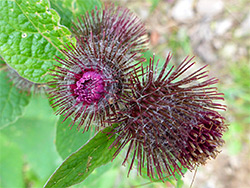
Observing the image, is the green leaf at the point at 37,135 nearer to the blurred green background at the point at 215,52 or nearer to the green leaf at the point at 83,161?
the blurred green background at the point at 215,52

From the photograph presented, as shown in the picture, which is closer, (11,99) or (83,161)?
(83,161)

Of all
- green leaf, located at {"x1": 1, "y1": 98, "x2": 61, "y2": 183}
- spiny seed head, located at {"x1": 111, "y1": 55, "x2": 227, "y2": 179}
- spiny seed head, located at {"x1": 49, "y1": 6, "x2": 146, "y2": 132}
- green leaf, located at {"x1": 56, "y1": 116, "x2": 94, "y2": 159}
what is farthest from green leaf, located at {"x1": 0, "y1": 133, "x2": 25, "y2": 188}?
spiny seed head, located at {"x1": 111, "y1": 55, "x2": 227, "y2": 179}

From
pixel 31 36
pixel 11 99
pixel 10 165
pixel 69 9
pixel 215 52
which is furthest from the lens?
pixel 215 52

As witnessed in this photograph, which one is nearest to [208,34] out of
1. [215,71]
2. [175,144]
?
[215,71]

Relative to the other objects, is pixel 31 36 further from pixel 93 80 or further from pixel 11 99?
pixel 11 99

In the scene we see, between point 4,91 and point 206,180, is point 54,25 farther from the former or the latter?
point 206,180

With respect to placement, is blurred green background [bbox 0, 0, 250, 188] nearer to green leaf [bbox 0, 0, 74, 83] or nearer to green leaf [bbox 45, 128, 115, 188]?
green leaf [bbox 45, 128, 115, 188]

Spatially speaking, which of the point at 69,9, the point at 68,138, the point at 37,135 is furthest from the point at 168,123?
the point at 37,135
